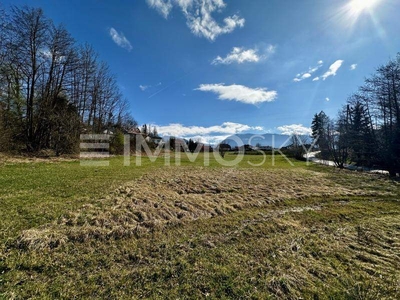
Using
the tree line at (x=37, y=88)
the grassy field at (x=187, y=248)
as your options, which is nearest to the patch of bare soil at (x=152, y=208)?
the grassy field at (x=187, y=248)

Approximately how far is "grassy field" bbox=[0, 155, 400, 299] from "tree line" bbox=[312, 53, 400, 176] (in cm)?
1698

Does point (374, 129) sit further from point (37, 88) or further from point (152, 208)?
point (37, 88)

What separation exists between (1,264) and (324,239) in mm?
6154

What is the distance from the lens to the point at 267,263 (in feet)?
10.9

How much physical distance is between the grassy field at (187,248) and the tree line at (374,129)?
668 inches

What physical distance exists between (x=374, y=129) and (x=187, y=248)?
96.6 ft

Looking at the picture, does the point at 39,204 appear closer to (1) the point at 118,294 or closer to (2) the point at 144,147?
(1) the point at 118,294

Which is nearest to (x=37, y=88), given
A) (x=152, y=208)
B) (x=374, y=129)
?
(x=152, y=208)

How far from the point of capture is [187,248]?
3760mm

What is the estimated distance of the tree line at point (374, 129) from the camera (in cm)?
1848

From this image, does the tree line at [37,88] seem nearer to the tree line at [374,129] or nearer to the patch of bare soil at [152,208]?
the patch of bare soil at [152,208]

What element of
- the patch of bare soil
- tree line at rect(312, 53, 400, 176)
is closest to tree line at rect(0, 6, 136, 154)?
the patch of bare soil

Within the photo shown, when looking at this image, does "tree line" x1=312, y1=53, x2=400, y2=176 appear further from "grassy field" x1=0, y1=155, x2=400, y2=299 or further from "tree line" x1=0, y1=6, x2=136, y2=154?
"tree line" x1=0, y1=6, x2=136, y2=154

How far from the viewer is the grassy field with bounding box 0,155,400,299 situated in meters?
2.73
